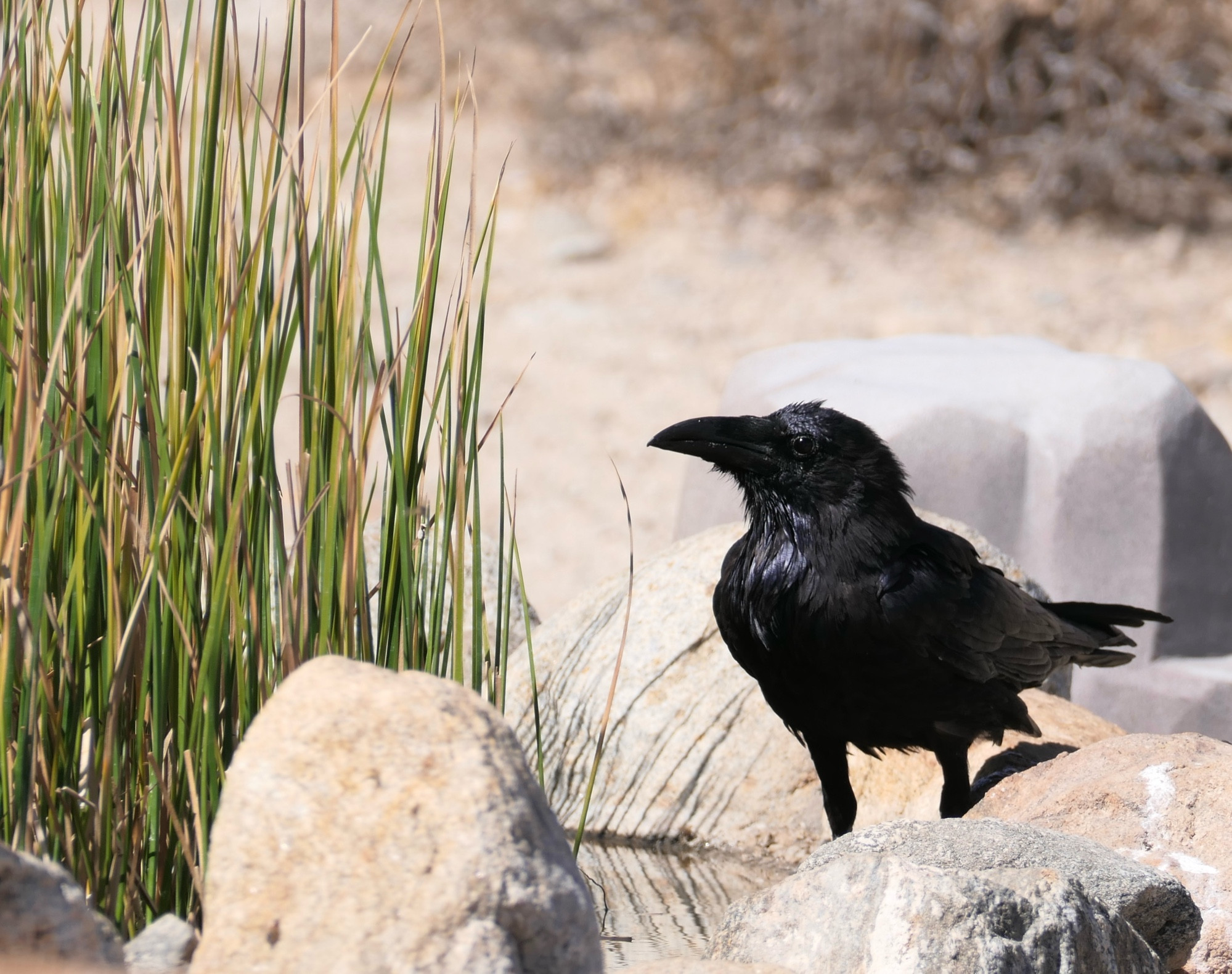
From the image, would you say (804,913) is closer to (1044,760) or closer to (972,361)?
(1044,760)

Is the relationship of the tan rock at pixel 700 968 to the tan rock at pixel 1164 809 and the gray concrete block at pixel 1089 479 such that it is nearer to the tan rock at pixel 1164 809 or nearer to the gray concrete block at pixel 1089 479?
the tan rock at pixel 1164 809

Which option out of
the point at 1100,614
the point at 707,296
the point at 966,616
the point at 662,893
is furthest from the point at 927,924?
the point at 707,296

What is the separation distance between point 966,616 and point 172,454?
6.23 ft

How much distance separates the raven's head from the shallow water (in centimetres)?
96

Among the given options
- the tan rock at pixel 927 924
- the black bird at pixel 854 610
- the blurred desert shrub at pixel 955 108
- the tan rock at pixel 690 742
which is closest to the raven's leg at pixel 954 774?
the black bird at pixel 854 610

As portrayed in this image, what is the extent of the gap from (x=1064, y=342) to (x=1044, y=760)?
679cm

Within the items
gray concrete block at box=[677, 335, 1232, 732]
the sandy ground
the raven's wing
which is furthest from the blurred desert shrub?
the raven's wing

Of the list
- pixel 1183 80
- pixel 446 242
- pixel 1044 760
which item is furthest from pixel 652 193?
pixel 1044 760

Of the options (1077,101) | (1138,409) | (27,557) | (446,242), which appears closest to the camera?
(27,557)

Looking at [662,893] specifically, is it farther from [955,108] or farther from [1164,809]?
[955,108]

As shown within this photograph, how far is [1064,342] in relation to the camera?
9742 millimetres

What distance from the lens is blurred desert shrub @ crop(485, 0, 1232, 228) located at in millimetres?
10406

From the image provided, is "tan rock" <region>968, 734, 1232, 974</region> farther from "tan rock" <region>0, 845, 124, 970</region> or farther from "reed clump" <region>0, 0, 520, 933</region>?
"tan rock" <region>0, 845, 124, 970</region>

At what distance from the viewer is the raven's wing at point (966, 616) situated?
3.12m
